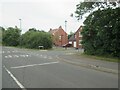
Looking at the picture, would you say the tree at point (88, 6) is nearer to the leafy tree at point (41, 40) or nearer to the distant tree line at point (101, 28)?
the distant tree line at point (101, 28)

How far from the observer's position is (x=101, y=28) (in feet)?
110

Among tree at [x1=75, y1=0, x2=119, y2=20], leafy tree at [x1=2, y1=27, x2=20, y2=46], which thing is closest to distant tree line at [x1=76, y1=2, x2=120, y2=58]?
tree at [x1=75, y1=0, x2=119, y2=20]

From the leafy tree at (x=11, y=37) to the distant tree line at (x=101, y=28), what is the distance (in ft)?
223

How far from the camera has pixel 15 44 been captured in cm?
10519

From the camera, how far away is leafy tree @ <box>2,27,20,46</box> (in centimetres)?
10556

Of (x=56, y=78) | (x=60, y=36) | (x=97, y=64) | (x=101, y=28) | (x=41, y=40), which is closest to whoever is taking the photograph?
(x=56, y=78)

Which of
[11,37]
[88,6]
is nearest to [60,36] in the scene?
[11,37]

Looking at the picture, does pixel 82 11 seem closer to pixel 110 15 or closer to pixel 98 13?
pixel 98 13

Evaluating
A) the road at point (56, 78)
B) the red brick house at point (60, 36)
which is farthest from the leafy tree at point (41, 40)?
the road at point (56, 78)

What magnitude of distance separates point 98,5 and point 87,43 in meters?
6.85

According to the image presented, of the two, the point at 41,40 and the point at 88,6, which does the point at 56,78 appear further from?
the point at 41,40

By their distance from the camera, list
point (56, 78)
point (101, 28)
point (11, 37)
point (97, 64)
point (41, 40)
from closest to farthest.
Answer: point (56, 78) → point (97, 64) → point (101, 28) → point (41, 40) → point (11, 37)

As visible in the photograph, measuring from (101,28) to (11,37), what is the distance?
75.8 m

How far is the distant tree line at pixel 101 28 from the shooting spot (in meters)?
31.7
